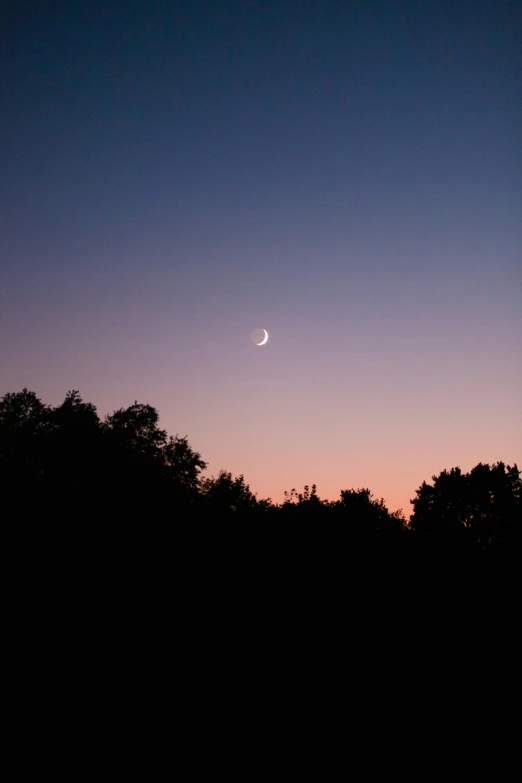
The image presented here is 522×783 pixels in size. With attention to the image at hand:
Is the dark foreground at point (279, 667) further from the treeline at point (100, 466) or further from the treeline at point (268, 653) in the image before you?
the treeline at point (100, 466)

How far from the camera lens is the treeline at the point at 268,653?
36.7ft

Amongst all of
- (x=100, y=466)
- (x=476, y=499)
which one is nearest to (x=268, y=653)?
(x=100, y=466)

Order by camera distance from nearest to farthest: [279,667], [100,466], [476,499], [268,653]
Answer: [279,667]
[268,653]
[100,466]
[476,499]

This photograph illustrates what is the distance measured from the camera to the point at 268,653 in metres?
13.1

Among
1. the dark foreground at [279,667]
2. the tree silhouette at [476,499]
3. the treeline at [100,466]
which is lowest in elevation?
the dark foreground at [279,667]

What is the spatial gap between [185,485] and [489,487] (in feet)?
127

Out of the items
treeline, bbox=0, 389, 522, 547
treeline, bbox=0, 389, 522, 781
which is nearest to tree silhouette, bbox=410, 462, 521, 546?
treeline, bbox=0, 389, 522, 547

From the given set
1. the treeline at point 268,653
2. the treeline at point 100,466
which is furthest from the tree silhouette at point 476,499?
the treeline at point 268,653

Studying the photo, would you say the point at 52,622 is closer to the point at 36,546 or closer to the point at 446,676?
the point at 36,546

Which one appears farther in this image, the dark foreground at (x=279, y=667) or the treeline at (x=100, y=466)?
the treeline at (x=100, y=466)

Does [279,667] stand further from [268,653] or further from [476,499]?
[476,499]

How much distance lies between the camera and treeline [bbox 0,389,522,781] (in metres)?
11.2

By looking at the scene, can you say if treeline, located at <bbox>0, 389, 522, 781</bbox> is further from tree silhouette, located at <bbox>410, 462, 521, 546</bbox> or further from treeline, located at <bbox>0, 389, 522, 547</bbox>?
tree silhouette, located at <bbox>410, 462, 521, 546</bbox>

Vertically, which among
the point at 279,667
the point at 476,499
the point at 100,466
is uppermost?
the point at 476,499
